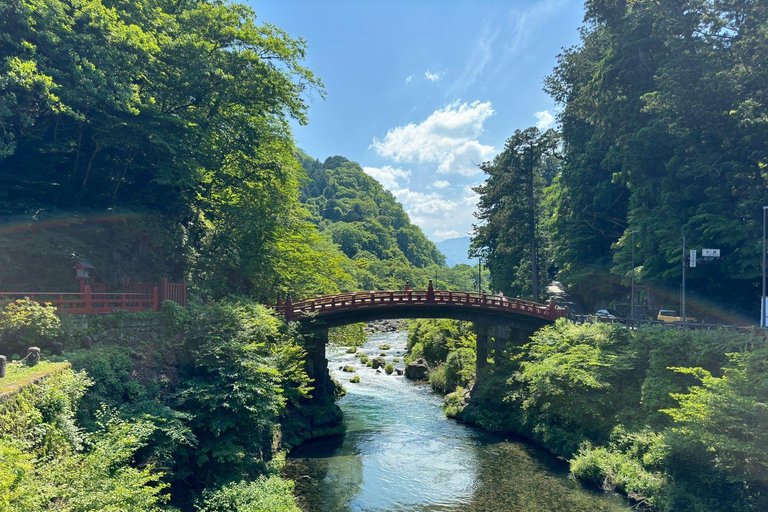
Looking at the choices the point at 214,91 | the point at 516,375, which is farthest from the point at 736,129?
the point at 214,91

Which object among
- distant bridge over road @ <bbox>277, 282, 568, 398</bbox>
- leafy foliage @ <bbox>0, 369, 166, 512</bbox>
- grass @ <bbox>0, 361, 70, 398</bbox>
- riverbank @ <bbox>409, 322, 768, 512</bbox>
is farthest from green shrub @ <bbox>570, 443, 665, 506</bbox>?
grass @ <bbox>0, 361, 70, 398</bbox>

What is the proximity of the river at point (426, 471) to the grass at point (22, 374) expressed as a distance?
31.4 feet

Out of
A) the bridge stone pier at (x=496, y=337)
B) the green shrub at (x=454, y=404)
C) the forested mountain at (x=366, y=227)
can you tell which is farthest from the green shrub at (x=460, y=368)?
the forested mountain at (x=366, y=227)

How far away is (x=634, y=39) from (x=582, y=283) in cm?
2159

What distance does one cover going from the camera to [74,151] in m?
22.9

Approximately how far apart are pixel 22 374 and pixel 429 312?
Answer: 22.9 metres

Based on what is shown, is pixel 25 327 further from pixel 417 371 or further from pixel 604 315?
pixel 604 315

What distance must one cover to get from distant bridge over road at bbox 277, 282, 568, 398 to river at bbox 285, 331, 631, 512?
4.96m

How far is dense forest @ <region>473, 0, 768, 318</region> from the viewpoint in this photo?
26.3 metres

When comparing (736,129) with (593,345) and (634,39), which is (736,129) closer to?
(634,39)

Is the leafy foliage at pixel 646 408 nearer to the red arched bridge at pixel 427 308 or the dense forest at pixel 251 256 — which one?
the dense forest at pixel 251 256

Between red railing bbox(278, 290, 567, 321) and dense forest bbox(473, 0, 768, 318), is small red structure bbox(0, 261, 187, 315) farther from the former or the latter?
dense forest bbox(473, 0, 768, 318)

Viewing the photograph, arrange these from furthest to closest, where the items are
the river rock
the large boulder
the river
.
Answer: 1. the river rock
2. the large boulder
3. the river

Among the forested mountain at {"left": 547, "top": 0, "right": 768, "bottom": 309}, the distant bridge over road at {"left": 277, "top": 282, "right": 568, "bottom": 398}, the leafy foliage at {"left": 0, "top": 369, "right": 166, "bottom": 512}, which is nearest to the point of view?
the leafy foliage at {"left": 0, "top": 369, "right": 166, "bottom": 512}
